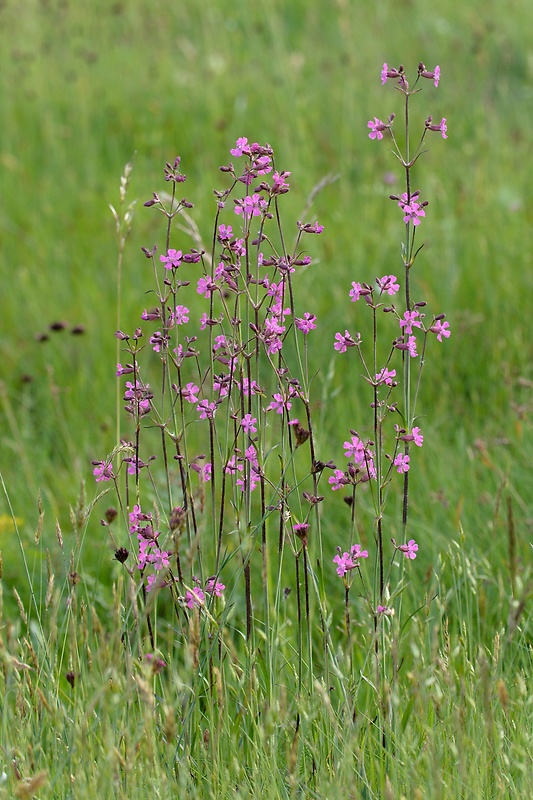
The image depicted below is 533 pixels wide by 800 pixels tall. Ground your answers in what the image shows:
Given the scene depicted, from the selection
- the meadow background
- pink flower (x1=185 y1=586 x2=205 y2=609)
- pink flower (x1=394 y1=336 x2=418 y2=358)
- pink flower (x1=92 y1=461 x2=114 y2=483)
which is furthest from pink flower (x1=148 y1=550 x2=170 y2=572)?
pink flower (x1=394 y1=336 x2=418 y2=358)

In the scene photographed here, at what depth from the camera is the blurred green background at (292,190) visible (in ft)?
11.2

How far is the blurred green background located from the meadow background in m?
0.01

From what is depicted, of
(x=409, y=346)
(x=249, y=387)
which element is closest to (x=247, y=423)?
(x=249, y=387)

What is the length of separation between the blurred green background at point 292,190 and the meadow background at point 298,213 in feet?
0.04

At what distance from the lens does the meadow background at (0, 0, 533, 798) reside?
2.96 meters

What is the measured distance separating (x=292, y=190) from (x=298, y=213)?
213 mm

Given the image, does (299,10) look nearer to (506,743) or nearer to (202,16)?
(202,16)

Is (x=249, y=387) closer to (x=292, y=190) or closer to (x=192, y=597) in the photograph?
(x=192, y=597)

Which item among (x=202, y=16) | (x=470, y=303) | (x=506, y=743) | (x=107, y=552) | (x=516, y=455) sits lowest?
(x=506, y=743)

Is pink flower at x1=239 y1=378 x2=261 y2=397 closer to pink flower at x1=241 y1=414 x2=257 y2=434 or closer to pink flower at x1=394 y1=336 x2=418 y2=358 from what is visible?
pink flower at x1=241 y1=414 x2=257 y2=434

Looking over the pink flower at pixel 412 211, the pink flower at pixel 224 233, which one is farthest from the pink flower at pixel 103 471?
the pink flower at pixel 412 211

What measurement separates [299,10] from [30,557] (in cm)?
587

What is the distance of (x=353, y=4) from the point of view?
7.54 metres

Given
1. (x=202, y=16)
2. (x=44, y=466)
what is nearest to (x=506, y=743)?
(x=44, y=466)
